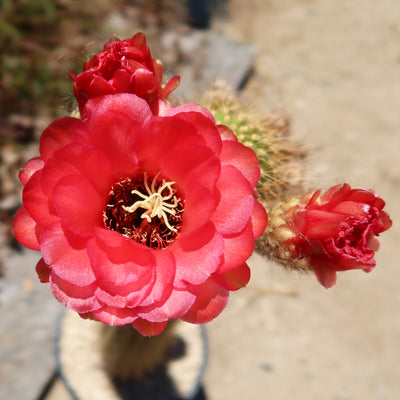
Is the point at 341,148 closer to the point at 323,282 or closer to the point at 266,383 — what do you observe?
the point at 266,383

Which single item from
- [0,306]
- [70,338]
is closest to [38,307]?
[0,306]

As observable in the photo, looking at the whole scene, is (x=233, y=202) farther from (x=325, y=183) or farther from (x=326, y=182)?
(x=326, y=182)

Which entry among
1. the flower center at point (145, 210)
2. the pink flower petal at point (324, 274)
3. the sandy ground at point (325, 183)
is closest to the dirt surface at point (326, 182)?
the sandy ground at point (325, 183)

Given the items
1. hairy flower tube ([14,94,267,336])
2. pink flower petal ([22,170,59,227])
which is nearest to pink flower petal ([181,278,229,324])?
hairy flower tube ([14,94,267,336])

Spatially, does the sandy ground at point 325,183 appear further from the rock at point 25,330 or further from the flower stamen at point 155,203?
the flower stamen at point 155,203

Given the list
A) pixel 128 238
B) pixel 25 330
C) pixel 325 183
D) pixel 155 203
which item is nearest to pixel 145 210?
pixel 155 203

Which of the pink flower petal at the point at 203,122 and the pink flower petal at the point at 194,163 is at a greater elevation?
the pink flower petal at the point at 203,122

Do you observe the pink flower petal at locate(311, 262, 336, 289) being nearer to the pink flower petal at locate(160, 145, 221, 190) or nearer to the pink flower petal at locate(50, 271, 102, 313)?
the pink flower petal at locate(160, 145, 221, 190)

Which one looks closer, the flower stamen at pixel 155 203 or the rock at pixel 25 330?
the flower stamen at pixel 155 203
